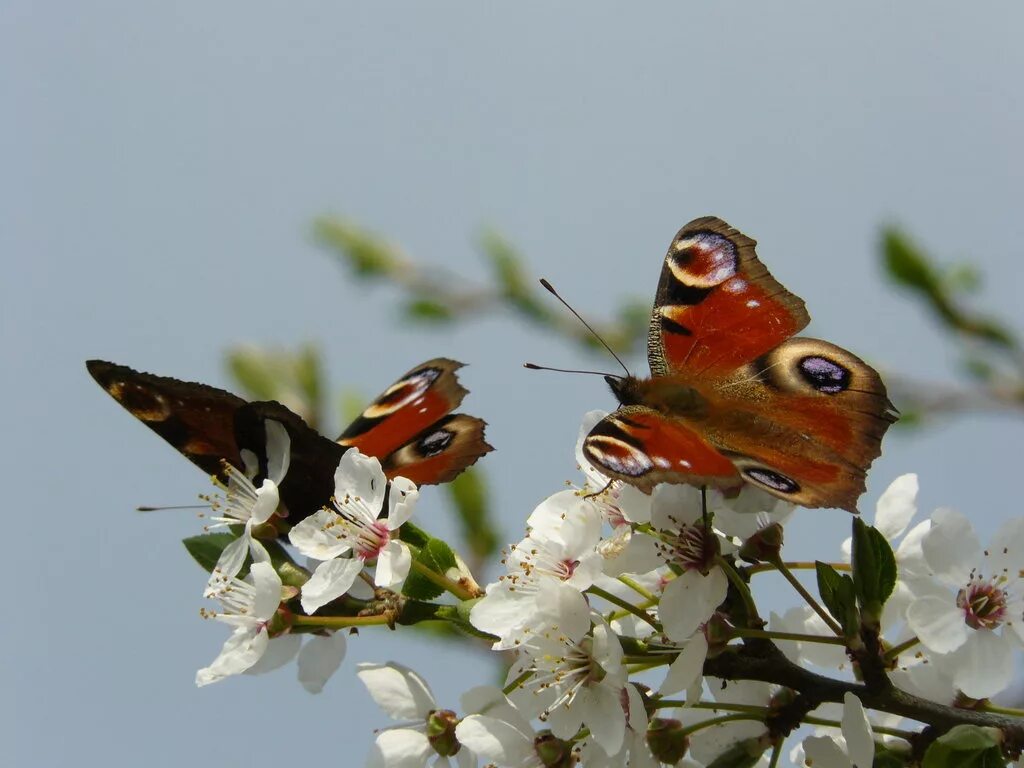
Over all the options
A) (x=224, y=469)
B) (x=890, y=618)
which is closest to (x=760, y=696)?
(x=890, y=618)

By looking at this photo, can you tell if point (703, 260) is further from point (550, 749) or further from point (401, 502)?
point (550, 749)

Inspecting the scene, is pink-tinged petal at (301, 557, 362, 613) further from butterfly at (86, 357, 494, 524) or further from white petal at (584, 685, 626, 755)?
white petal at (584, 685, 626, 755)

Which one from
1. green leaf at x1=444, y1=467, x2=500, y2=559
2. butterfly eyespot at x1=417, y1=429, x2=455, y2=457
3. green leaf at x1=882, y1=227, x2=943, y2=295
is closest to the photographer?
butterfly eyespot at x1=417, y1=429, x2=455, y2=457

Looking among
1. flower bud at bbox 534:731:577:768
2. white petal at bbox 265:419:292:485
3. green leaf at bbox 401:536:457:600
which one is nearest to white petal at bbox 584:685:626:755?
flower bud at bbox 534:731:577:768

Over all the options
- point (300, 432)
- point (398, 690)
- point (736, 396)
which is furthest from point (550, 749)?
point (736, 396)

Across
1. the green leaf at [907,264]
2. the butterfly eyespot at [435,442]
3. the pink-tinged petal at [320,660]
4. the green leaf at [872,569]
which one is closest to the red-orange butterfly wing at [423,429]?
the butterfly eyespot at [435,442]

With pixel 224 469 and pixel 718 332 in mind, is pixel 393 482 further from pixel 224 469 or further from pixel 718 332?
pixel 718 332
